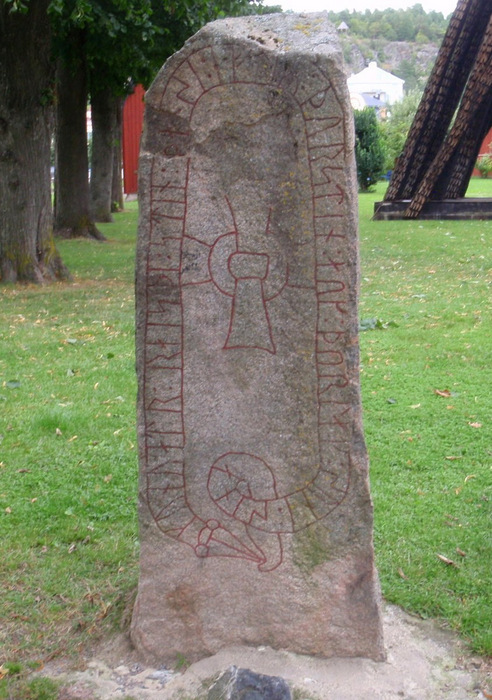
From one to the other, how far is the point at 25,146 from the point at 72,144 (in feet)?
17.8

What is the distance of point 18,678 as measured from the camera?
3221mm

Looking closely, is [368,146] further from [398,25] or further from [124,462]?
[398,25]

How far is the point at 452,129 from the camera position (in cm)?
1634

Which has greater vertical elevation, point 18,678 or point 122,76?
point 122,76

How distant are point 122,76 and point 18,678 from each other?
1293 centimetres

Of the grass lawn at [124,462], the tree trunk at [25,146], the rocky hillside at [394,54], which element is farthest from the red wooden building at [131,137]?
the rocky hillside at [394,54]

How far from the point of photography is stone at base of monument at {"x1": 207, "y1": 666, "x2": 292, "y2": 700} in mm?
2896

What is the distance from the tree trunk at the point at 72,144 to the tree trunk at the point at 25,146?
496 cm

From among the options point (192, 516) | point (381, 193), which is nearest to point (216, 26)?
point (192, 516)

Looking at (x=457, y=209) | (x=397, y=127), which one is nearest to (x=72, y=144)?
(x=457, y=209)

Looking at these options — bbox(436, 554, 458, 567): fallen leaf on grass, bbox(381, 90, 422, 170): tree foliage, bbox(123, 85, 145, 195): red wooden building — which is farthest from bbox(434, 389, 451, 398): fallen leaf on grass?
bbox(123, 85, 145, 195): red wooden building

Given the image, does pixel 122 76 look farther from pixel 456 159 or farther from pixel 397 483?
pixel 397 483

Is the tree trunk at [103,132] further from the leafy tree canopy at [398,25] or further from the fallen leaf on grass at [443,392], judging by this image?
the leafy tree canopy at [398,25]

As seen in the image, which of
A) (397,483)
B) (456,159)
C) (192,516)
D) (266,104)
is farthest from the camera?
(456,159)
